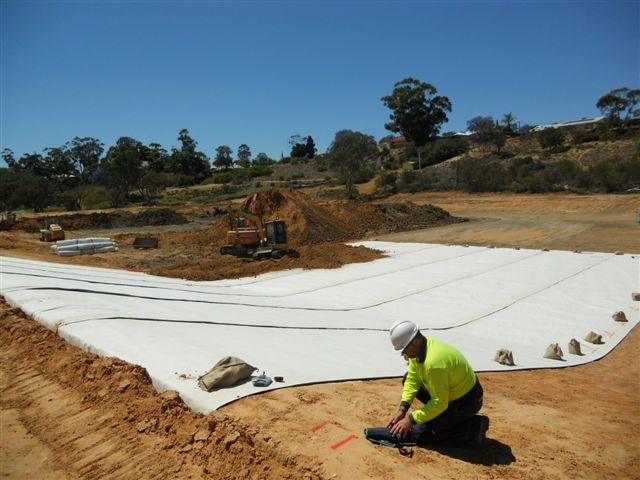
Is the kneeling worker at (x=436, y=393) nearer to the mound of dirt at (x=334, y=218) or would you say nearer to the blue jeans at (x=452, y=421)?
the blue jeans at (x=452, y=421)

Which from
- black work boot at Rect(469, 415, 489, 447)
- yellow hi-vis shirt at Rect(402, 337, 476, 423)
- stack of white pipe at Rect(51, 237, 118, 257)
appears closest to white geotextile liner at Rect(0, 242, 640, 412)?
yellow hi-vis shirt at Rect(402, 337, 476, 423)

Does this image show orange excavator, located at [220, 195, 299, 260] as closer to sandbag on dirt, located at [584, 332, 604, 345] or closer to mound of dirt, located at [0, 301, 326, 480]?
sandbag on dirt, located at [584, 332, 604, 345]

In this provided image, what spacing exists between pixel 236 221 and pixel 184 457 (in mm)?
13430

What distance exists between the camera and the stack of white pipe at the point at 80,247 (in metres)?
16.9

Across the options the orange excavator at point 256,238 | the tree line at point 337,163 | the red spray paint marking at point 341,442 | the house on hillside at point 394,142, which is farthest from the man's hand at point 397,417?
the house on hillside at point 394,142

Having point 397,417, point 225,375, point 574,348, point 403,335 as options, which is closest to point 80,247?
point 225,375

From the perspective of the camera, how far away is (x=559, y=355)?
22.6 ft

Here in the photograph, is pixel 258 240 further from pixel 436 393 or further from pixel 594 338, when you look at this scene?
pixel 436 393

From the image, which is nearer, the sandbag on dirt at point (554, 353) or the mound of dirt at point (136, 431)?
the mound of dirt at point (136, 431)

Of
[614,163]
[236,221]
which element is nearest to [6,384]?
[236,221]

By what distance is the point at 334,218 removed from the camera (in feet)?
74.5

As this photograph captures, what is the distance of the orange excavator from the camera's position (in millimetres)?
15477

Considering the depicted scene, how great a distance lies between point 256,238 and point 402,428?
1269 cm

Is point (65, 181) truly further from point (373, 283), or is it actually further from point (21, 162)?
point (373, 283)
